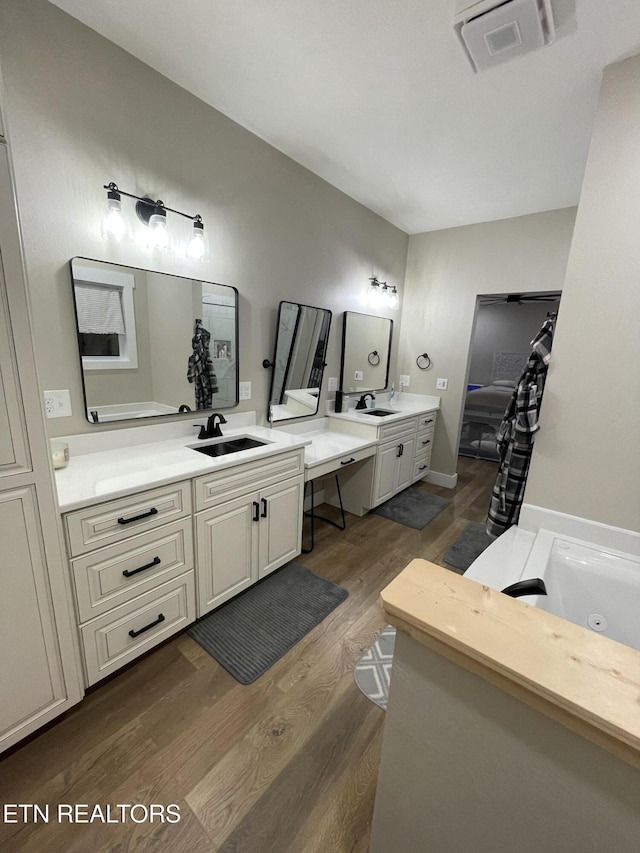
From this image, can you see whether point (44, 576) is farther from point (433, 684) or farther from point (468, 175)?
point (468, 175)

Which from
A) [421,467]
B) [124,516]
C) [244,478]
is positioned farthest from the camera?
[421,467]

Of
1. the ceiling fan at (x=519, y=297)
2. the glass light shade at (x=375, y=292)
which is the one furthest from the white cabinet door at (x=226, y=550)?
the ceiling fan at (x=519, y=297)

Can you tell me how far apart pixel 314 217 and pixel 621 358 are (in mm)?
2250

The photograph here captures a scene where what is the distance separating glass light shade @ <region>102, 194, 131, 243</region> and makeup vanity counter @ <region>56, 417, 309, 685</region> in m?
0.98

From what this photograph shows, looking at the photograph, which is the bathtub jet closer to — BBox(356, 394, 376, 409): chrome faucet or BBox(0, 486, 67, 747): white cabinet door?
BBox(0, 486, 67, 747): white cabinet door

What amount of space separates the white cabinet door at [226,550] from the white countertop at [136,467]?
241 mm

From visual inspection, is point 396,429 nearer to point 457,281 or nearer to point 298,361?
point 298,361

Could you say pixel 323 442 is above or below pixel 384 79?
below

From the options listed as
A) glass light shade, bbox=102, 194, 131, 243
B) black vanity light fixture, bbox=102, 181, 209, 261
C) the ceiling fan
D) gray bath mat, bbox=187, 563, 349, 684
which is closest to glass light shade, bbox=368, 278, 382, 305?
the ceiling fan

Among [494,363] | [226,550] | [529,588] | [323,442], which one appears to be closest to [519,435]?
[529,588]

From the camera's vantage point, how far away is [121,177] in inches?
66.8

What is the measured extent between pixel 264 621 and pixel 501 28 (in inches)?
113

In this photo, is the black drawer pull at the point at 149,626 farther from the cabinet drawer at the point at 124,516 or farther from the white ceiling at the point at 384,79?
the white ceiling at the point at 384,79

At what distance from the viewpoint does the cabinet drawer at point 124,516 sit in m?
1.31
